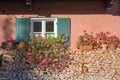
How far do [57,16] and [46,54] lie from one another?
2.69 m

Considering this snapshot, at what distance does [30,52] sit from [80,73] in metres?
1.94

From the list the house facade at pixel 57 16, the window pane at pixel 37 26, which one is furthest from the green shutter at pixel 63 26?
the window pane at pixel 37 26

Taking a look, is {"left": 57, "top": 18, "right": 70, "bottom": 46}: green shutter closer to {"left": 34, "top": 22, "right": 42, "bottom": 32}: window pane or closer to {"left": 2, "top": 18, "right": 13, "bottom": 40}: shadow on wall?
{"left": 34, "top": 22, "right": 42, "bottom": 32}: window pane

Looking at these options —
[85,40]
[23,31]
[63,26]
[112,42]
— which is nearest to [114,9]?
[112,42]

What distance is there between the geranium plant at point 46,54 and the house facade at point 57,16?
4.65 ft

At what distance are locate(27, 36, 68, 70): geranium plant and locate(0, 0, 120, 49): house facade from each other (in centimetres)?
142

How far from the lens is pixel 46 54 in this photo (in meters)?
11.9

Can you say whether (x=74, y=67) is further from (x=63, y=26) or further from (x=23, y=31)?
(x=23, y=31)

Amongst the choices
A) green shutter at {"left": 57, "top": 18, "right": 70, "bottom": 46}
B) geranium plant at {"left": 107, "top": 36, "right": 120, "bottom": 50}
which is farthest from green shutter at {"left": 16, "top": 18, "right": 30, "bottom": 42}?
geranium plant at {"left": 107, "top": 36, "right": 120, "bottom": 50}

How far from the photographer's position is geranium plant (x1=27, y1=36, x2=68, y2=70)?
11623mm

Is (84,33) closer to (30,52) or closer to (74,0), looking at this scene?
(74,0)

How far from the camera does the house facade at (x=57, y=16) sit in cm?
1416

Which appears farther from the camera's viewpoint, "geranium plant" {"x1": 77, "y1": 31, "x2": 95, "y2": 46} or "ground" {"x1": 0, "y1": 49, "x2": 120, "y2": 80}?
"geranium plant" {"x1": 77, "y1": 31, "x2": 95, "y2": 46}

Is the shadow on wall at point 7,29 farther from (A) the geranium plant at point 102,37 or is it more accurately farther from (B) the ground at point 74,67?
(A) the geranium plant at point 102,37
